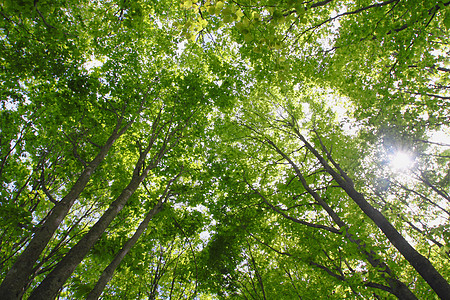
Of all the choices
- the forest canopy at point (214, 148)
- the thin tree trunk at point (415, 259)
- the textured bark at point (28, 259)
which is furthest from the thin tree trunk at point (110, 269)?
the thin tree trunk at point (415, 259)

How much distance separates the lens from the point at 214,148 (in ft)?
27.8

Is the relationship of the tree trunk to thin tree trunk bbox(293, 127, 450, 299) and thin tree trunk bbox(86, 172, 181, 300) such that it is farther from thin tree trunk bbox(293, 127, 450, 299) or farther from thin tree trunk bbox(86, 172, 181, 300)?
thin tree trunk bbox(293, 127, 450, 299)

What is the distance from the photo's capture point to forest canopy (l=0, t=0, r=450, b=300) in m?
4.91

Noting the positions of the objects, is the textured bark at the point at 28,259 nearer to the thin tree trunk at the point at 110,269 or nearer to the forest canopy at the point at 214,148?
the forest canopy at the point at 214,148

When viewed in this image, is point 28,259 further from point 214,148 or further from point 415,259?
point 415,259

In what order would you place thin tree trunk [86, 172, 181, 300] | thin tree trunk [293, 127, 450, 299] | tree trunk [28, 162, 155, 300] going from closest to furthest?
1. tree trunk [28, 162, 155, 300]
2. thin tree trunk [293, 127, 450, 299]
3. thin tree trunk [86, 172, 181, 300]

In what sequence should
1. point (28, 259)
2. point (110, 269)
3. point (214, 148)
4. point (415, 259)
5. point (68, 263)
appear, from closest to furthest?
point (28, 259) < point (68, 263) < point (415, 259) < point (110, 269) < point (214, 148)

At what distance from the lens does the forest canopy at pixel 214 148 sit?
4.91 m

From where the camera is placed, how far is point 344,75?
8.44 m

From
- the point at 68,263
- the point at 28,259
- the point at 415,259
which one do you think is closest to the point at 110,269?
the point at 68,263

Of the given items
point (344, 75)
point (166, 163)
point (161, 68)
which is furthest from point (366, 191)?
point (161, 68)

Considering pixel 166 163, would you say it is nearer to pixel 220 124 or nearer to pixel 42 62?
pixel 220 124

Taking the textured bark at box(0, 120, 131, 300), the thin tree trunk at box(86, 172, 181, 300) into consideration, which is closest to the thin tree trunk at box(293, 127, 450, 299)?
the thin tree trunk at box(86, 172, 181, 300)

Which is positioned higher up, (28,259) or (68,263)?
(68,263)
